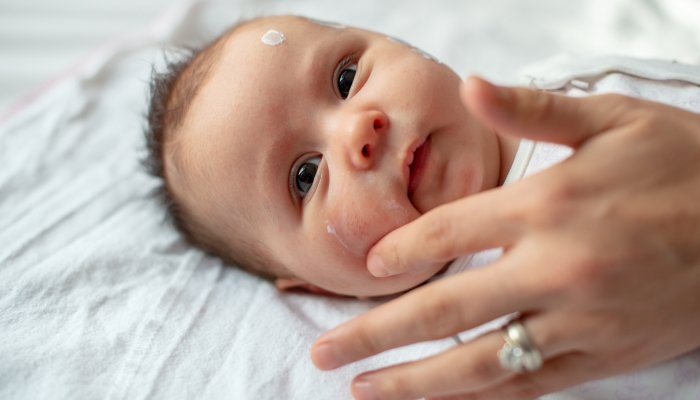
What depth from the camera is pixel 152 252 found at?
4.61ft

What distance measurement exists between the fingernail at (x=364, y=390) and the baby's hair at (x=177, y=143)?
1.47 ft

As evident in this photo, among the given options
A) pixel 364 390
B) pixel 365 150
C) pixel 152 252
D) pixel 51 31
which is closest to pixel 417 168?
pixel 365 150

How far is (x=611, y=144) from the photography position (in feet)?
2.58

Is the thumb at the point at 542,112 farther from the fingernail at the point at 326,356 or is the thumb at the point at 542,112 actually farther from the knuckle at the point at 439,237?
the fingernail at the point at 326,356

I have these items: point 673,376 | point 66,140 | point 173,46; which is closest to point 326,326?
point 673,376

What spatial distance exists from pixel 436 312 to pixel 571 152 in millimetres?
504

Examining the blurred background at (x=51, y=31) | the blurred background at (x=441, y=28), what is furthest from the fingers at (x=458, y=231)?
the blurred background at (x=51, y=31)

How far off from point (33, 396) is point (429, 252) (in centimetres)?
84

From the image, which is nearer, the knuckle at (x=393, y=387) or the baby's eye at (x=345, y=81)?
the knuckle at (x=393, y=387)

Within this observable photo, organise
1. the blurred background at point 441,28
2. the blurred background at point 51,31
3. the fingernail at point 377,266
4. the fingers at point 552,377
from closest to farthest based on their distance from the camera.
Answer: the fingers at point 552,377, the fingernail at point 377,266, the blurred background at point 441,28, the blurred background at point 51,31

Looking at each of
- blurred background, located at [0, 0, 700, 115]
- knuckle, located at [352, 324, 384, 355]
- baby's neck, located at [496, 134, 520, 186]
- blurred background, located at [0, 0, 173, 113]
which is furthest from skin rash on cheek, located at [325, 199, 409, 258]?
blurred background, located at [0, 0, 173, 113]

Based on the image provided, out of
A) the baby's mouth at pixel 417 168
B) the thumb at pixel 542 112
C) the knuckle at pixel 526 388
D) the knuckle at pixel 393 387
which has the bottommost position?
the knuckle at pixel 393 387

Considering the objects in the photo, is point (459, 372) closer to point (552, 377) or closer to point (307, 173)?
point (552, 377)

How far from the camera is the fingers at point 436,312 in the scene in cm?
79
